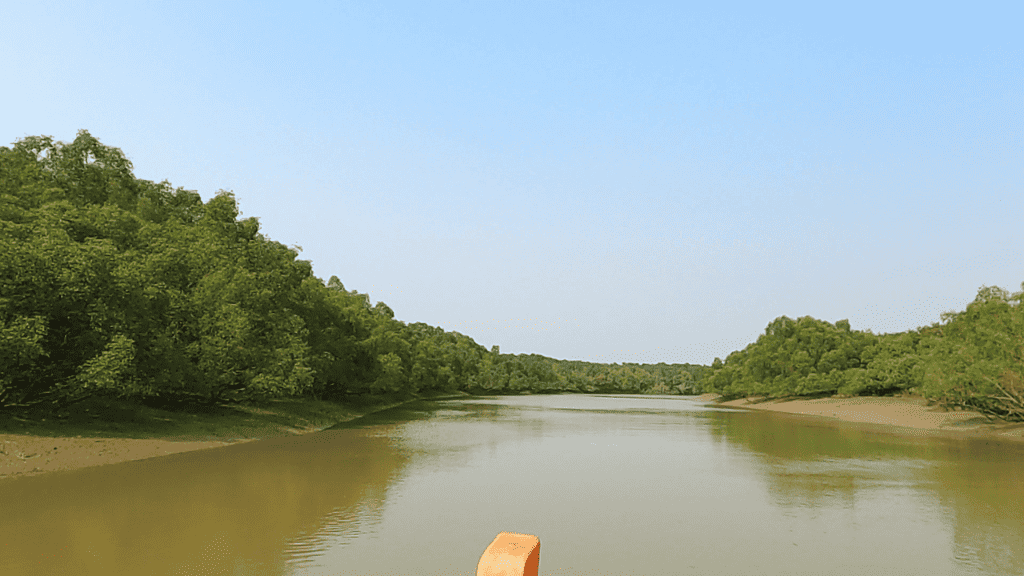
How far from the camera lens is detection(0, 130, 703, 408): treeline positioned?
98.8ft

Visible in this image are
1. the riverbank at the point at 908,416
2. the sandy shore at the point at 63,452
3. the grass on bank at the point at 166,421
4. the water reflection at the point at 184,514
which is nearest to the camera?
the water reflection at the point at 184,514

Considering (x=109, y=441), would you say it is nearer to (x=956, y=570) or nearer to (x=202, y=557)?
(x=202, y=557)

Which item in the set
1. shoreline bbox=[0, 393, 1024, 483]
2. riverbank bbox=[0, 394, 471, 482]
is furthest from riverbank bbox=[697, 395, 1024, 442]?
riverbank bbox=[0, 394, 471, 482]

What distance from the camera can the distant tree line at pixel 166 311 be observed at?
30594 millimetres

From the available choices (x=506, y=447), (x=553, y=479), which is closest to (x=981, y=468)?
(x=553, y=479)

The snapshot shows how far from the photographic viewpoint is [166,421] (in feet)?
133

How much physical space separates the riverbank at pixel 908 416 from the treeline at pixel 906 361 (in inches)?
53.4

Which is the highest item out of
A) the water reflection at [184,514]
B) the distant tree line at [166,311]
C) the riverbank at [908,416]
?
the distant tree line at [166,311]

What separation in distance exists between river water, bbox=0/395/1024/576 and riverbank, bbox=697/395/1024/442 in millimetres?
22541

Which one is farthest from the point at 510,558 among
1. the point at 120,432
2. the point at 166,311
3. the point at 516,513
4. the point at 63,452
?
the point at 166,311

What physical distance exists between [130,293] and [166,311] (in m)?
5.92

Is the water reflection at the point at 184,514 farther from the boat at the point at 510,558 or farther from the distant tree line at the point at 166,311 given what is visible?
the boat at the point at 510,558

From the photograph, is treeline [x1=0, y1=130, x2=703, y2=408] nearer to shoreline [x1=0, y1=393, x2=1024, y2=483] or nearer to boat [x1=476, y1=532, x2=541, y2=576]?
shoreline [x1=0, y1=393, x2=1024, y2=483]

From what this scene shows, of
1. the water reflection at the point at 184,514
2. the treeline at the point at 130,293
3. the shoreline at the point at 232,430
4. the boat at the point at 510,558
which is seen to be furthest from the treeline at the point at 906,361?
the boat at the point at 510,558
